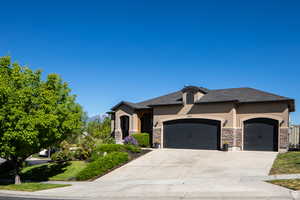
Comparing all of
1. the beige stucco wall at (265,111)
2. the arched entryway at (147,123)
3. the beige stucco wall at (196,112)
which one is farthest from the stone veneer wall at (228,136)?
the arched entryway at (147,123)

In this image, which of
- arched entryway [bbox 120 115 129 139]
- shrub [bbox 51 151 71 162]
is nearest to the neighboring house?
arched entryway [bbox 120 115 129 139]

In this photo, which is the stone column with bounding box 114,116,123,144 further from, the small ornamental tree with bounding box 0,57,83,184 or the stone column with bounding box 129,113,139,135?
the small ornamental tree with bounding box 0,57,83,184

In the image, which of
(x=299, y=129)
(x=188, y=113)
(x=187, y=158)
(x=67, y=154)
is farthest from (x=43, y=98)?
(x=299, y=129)

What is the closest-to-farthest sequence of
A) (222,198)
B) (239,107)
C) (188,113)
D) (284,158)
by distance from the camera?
(222,198) → (284,158) → (239,107) → (188,113)

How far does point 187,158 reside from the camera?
2328 cm

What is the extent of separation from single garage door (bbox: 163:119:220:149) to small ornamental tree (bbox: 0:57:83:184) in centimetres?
1338

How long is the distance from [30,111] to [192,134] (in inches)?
667

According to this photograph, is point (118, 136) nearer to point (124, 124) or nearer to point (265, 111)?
point (124, 124)

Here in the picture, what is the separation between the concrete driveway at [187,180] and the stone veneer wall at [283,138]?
287cm

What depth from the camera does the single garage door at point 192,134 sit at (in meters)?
28.8

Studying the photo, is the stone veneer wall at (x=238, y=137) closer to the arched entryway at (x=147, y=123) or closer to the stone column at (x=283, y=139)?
the stone column at (x=283, y=139)

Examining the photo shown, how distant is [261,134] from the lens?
2705 cm

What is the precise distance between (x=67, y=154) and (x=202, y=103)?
45.2 feet

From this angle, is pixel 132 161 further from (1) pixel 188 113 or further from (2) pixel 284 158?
(2) pixel 284 158
